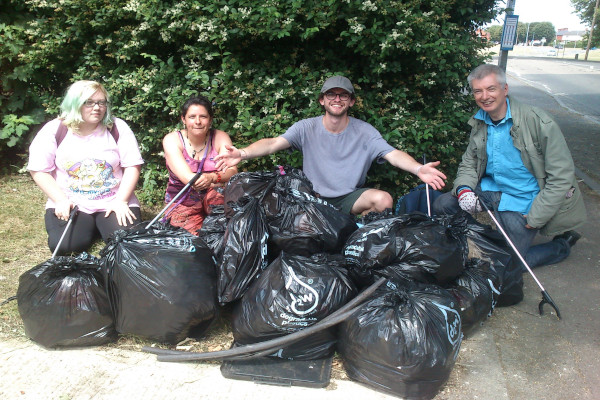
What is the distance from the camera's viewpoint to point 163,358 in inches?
106

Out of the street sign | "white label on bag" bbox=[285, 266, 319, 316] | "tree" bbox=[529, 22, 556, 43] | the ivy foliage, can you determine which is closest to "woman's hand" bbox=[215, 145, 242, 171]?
the ivy foliage

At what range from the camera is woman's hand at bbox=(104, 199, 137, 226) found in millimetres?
3576

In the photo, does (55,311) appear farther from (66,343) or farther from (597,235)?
(597,235)

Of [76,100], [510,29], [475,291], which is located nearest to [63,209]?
[76,100]

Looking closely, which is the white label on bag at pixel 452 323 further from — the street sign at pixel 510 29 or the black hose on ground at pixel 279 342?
the street sign at pixel 510 29

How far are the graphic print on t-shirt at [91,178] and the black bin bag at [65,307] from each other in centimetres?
101

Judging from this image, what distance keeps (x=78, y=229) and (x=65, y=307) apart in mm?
1111

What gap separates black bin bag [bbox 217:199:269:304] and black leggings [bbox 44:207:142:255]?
3.81 ft

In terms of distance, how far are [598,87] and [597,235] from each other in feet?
60.9

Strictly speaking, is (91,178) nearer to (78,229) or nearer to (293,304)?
(78,229)

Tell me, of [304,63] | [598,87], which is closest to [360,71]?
[304,63]

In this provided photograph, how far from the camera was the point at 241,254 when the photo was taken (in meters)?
2.77

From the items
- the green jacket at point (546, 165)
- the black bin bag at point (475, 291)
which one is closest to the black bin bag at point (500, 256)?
the black bin bag at point (475, 291)

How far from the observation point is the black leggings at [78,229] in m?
3.66
